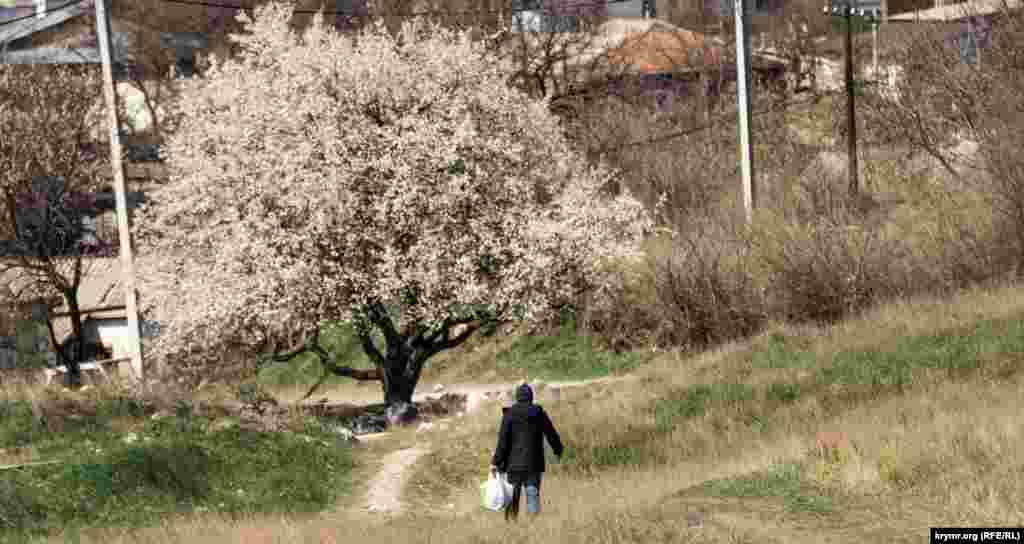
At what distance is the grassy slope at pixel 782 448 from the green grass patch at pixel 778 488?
0.03 meters

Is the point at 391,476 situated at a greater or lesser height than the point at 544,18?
lesser

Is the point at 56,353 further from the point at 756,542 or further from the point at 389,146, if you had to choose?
the point at 756,542

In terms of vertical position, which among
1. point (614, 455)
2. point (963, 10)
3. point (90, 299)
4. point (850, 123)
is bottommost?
point (90, 299)

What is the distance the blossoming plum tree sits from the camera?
28.7 m

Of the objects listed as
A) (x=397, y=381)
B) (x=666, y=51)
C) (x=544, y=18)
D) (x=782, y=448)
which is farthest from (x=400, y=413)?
(x=666, y=51)

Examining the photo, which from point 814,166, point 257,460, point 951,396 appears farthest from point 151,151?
point 951,396

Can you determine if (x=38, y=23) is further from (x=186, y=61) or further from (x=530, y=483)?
(x=530, y=483)

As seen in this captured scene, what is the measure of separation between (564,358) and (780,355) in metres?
11.1

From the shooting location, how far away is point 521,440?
15.0 metres

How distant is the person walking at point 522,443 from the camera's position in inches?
591

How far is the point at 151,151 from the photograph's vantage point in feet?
193

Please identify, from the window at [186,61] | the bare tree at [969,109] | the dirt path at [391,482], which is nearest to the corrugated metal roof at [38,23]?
the window at [186,61]

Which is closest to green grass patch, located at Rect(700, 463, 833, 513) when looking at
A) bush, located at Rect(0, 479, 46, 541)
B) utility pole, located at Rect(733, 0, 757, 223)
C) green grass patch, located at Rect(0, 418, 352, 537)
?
green grass patch, located at Rect(0, 418, 352, 537)

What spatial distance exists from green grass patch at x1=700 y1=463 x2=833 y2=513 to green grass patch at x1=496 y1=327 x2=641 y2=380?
16.6 metres
